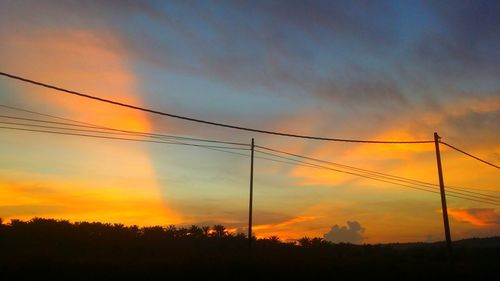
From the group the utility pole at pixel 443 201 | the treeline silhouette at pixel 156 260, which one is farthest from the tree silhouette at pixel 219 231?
the utility pole at pixel 443 201

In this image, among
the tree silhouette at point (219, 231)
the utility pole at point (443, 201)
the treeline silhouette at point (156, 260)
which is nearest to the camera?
the treeline silhouette at point (156, 260)

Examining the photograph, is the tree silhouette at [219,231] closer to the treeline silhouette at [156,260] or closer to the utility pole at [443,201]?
the treeline silhouette at [156,260]

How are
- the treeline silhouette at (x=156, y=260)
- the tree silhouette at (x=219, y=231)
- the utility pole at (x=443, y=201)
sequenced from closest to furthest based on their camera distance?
1. the treeline silhouette at (x=156, y=260)
2. the utility pole at (x=443, y=201)
3. the tree silhouette at (x=219, y=231)

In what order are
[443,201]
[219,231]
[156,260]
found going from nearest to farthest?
1. [156,260]
2. [443,201]
3. [219,231]

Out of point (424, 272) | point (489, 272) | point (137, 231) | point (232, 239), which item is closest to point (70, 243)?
point (137, 231)

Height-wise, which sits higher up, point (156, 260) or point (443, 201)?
point (443, 201)

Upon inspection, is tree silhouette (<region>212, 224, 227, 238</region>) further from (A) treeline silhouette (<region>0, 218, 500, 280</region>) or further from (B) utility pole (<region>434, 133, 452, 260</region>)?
(B) utility pole (<region>434, 133, 452, 260</region>)

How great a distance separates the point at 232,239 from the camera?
61406 mm

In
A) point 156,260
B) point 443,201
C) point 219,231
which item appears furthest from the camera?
Answer: point 219,231

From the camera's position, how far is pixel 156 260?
93.1ft

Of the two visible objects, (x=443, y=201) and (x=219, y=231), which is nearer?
(x=443, y=201)

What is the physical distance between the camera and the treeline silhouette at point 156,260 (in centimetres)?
2422

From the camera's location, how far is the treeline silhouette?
24219mm

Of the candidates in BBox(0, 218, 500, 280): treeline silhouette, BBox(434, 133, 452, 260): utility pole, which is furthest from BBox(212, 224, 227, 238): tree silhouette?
BBox(434, 133, 452, 260): utility pole
